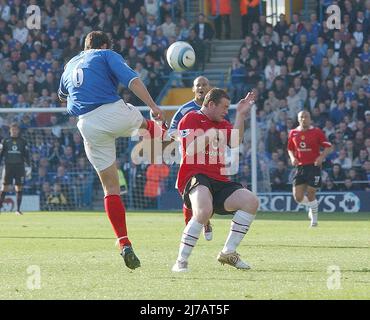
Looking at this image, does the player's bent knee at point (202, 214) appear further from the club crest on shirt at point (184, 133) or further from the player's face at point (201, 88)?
the player's face at point (201, 88)

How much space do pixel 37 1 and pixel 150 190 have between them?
9.17 metres

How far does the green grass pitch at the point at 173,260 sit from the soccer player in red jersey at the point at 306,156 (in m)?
0.76

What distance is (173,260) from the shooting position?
40.0ft

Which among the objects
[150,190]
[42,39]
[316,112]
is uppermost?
[42,39]

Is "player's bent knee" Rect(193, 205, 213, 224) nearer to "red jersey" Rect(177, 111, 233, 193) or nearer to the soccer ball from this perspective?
"red jersey" Rect(177, 111, 233, 193)

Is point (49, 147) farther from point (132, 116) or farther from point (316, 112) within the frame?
point (132, 116)

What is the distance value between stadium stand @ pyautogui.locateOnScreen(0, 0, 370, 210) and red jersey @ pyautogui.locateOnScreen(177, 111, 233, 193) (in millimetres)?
14829

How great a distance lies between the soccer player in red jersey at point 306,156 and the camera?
20516 mm

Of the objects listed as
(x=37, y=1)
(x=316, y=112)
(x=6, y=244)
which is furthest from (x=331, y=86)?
(x=6, y=244)

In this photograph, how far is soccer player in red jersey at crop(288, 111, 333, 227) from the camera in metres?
20.5

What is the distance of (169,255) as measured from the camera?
12977 millimetres

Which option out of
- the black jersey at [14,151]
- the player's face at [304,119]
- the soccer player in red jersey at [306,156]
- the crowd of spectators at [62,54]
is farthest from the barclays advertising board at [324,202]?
the player's face at [304,119]

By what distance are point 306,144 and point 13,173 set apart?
7493 mm

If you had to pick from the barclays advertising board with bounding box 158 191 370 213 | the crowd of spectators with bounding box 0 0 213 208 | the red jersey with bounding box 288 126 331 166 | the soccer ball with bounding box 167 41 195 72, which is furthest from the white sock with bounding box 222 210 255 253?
the crowd of spectators with bounding box 0 0 213 208
